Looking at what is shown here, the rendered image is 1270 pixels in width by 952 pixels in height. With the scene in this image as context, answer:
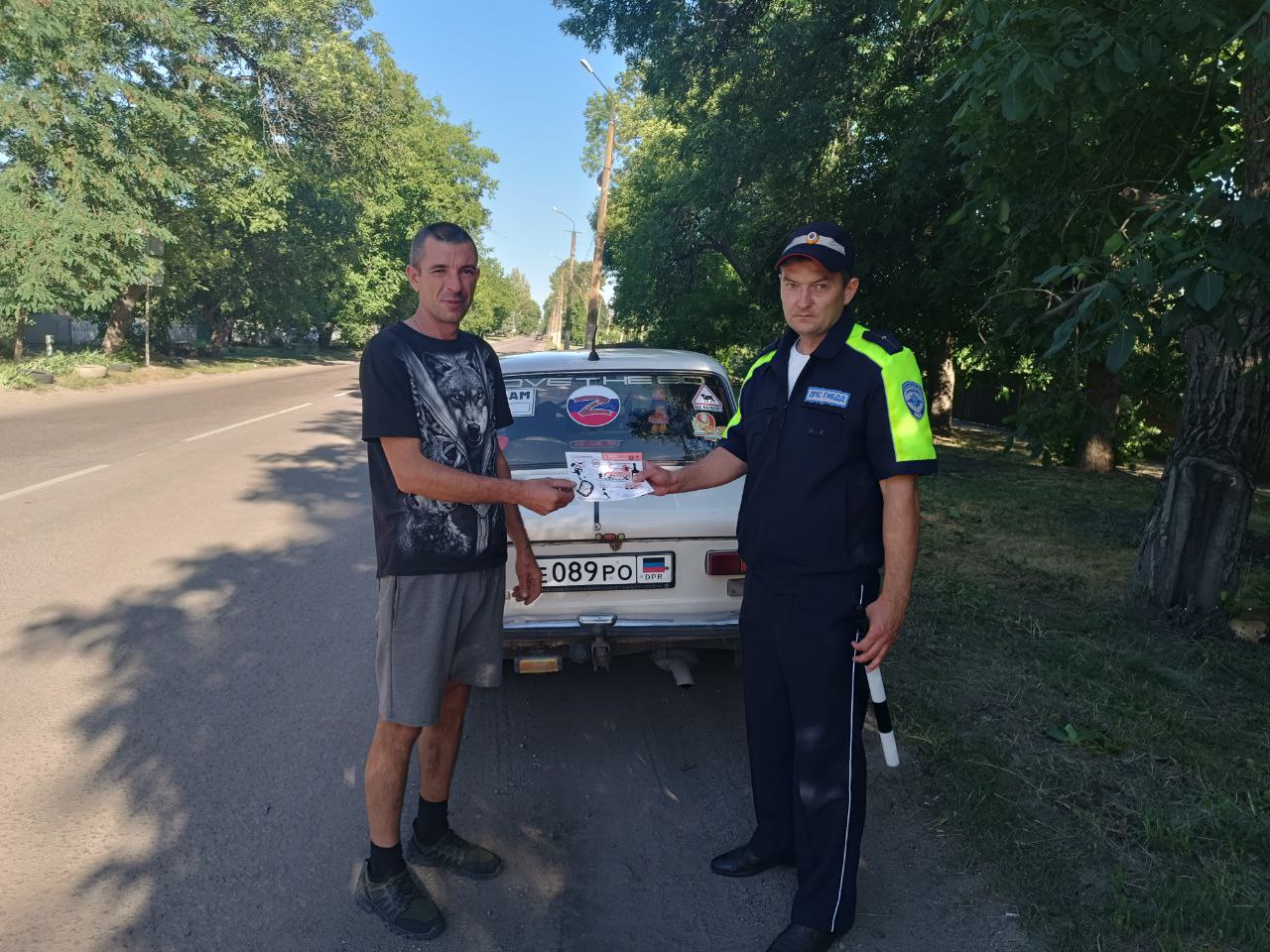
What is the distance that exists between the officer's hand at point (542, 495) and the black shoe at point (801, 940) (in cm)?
143

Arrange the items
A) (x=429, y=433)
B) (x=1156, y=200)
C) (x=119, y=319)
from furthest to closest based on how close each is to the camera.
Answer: (x=119, y=319)
(x=1156, y=200)
(x=429, y=433)

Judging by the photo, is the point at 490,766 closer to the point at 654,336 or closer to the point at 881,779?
the point at 881,779

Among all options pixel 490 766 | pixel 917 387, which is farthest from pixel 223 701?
pixel 917 387

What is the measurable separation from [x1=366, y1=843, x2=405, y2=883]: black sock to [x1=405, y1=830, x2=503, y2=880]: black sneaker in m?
0.25

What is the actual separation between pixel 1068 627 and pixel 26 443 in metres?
12.9

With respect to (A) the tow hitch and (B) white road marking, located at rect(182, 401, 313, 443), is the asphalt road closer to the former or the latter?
(A) the tow hitch

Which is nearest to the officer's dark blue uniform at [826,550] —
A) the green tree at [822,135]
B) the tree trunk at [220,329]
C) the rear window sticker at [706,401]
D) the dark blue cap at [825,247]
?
the dark blue cap at [825,247]

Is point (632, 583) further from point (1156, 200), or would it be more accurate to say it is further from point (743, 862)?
point (1156, 200)

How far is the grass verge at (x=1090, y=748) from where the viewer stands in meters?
2.79

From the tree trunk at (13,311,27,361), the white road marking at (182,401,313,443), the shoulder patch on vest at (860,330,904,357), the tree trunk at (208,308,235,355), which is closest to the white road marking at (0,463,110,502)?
the white road marking at (182,401,313,443)

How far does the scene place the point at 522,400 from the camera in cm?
443

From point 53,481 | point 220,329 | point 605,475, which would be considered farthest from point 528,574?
point 220,329

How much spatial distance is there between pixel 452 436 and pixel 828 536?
1.17m

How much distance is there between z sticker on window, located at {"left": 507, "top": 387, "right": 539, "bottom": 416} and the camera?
4387 millimetres
